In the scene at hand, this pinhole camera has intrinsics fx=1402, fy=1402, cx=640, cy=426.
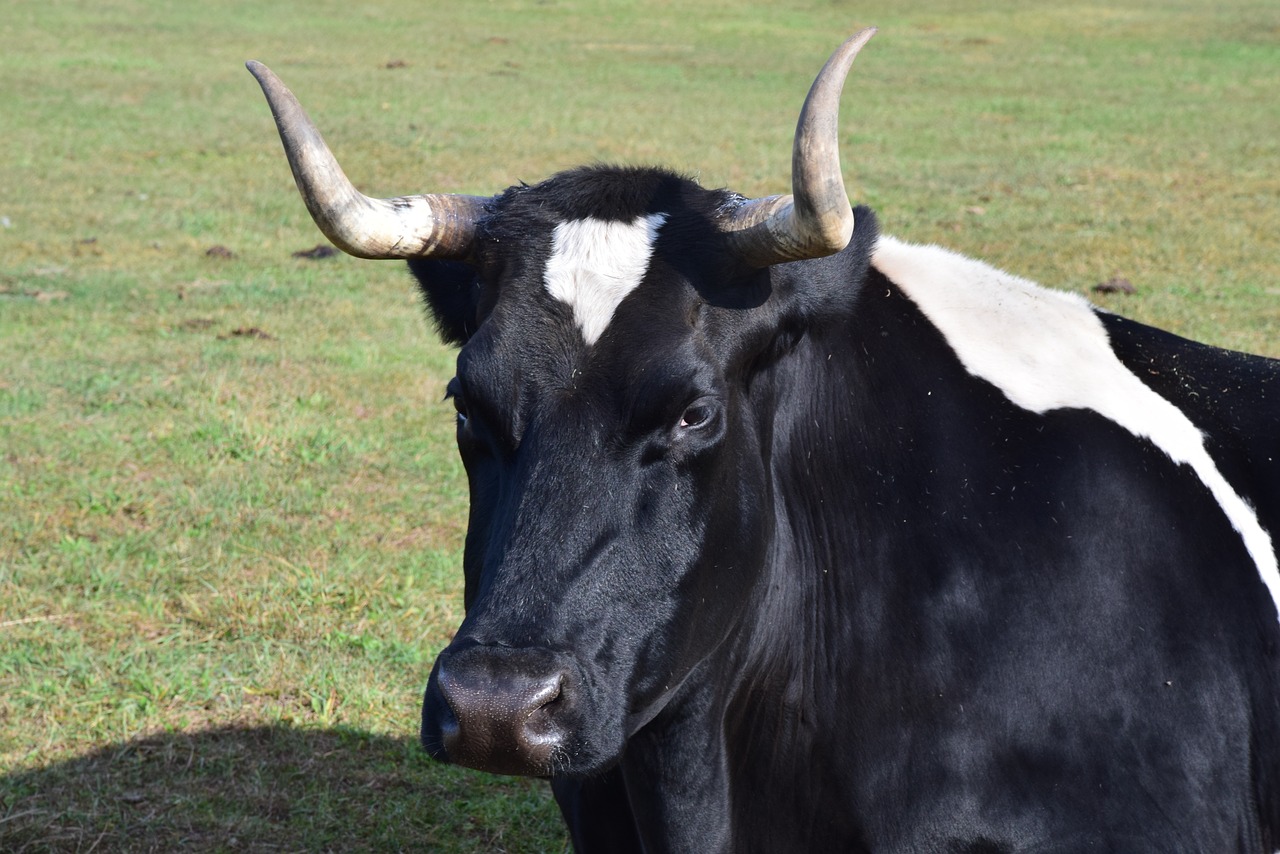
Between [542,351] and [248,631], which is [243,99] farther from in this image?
[542,351]

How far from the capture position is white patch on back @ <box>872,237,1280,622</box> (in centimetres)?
324

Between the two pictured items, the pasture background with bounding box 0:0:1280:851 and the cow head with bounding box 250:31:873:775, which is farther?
the pasture background with bounding box 0:0:1280:851

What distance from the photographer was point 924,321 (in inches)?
130

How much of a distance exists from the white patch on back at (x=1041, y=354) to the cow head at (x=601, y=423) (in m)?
0.60

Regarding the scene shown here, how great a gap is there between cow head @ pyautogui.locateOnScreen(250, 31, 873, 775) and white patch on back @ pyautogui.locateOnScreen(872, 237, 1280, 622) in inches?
23.5

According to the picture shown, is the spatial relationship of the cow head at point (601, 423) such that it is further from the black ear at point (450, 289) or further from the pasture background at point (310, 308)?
the pasture background at point (310, 308)

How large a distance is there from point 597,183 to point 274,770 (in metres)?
2.55

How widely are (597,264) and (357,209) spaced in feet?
1.73

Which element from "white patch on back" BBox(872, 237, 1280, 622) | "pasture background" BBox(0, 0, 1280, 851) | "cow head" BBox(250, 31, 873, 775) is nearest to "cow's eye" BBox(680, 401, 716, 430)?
"cow head" BBox(250, 31, 873, 775)

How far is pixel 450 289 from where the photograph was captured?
10.8ft

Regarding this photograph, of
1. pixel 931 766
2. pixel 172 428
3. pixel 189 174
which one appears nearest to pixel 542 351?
pixel 931 766

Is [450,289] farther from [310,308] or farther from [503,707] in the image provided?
[310,308]

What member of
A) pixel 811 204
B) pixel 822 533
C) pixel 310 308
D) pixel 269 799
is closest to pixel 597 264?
pixel 811 204

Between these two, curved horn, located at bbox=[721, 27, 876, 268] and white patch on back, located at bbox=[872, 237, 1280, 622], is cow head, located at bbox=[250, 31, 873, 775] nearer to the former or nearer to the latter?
curved horn, located at bbox=[721, 27, 876, 268]
